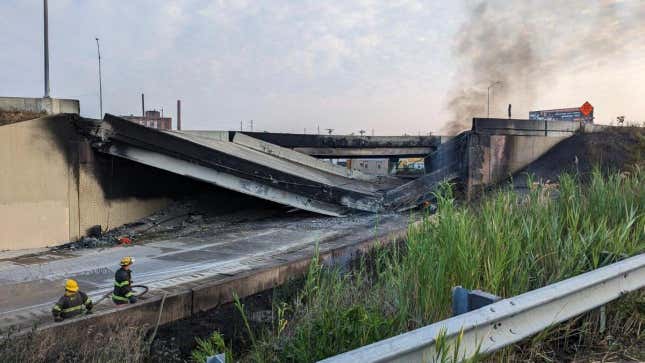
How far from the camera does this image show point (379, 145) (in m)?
22.3

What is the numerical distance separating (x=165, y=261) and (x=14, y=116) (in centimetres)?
614

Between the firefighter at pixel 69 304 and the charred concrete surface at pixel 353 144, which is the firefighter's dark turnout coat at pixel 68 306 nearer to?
the firefighter at pixel 69 304

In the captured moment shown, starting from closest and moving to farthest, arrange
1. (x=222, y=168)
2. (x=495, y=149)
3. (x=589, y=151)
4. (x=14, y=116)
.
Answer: (x=14, y=116), (x=222, y=168), (x=495, y=149), (x=589, y=151)

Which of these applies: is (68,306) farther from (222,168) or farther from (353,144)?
(353,144)

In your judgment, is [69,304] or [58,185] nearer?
[69,304]

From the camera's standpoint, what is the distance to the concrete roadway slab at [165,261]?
22.0ft

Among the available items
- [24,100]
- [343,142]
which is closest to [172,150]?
[24,100]

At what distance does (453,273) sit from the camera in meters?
3.04

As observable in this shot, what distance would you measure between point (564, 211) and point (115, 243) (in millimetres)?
10720

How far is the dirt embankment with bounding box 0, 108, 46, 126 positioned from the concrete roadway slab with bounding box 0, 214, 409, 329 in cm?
349

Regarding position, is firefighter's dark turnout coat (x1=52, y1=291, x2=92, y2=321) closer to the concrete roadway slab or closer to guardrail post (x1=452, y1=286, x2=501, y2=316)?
the concrete roadway slab

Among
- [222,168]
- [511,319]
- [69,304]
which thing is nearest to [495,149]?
[222,168]

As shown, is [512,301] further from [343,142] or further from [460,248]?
[343,142]

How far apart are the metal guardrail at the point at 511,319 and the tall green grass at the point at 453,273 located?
201mm
